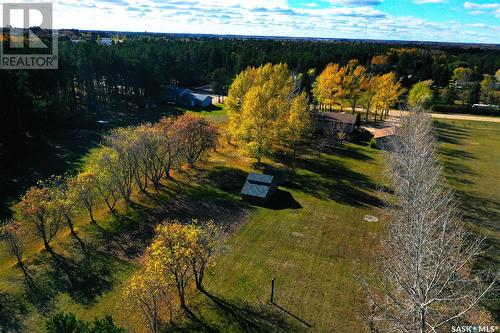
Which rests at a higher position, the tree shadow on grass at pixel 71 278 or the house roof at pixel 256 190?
the house roof at pixel 256 190

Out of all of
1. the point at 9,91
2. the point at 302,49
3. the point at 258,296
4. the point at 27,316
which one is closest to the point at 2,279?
the point at 27,316

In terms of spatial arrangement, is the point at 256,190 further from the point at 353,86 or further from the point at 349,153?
the point at 353,86

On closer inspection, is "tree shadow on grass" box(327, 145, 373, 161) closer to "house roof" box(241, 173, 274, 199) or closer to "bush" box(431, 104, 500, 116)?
"house roof" box(241, 173, 274, 199)

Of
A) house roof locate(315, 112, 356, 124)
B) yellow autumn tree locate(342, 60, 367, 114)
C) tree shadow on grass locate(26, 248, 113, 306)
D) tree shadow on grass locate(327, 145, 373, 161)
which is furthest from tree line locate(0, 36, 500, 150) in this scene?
tree shadow on grass locate(327, 145, 373, 161)

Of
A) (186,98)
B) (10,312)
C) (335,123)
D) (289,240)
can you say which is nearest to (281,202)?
(289,240)

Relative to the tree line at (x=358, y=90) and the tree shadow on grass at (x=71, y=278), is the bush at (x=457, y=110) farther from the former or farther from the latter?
the tree shadow on grass at (x=71, y=278)

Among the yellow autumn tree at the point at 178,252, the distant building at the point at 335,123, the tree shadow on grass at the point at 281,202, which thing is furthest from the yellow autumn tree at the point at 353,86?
the yellow autumn tree at the point at 178,252
